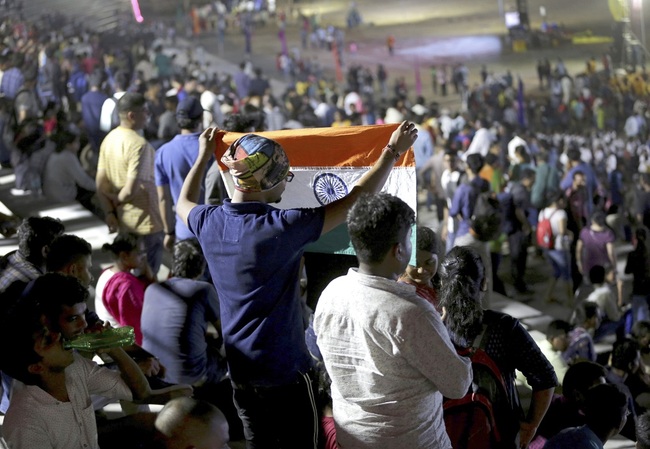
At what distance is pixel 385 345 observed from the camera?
2.76 metres

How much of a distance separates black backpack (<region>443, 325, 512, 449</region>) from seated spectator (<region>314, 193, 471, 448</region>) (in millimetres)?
342

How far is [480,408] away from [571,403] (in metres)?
1.20

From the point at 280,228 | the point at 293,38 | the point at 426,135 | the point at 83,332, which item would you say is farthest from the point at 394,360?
the point at 293,38

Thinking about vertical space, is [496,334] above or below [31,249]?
below

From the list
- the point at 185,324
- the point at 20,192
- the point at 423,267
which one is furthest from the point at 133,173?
the point at 20,192

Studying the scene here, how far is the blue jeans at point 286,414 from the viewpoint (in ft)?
10.8

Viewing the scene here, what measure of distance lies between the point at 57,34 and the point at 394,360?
18209mm

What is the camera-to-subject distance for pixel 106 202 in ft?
20.8

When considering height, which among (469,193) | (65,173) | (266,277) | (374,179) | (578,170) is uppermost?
(374,179)

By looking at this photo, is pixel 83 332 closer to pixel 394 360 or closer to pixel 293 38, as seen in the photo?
pixel 394 360

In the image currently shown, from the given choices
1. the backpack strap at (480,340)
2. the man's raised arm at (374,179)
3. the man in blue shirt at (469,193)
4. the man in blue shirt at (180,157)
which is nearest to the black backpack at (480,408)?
the backpack strap at (480,340)

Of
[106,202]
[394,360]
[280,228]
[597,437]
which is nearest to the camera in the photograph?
[394,360]

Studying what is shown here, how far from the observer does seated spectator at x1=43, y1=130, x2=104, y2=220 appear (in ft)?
28.4

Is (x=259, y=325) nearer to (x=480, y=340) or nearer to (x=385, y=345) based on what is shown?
(x=385, y=345)
